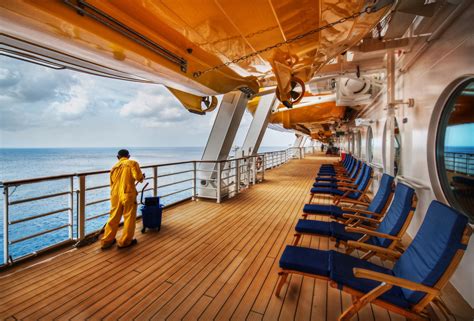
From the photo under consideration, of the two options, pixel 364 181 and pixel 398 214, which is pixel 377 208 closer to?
pixel 398 214

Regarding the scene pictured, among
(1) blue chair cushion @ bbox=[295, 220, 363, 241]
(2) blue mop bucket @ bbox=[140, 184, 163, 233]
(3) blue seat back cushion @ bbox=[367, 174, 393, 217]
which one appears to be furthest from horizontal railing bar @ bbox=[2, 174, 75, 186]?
(3) blue seat back cushion @ bbox=[367, 174, 393, 217]

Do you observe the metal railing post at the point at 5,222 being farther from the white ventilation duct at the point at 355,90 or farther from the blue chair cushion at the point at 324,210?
the white ventilation duct at the point at 355,90

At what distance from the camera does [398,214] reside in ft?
6.39

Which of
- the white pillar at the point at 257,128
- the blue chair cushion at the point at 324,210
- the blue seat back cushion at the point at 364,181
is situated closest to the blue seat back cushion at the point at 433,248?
the blue chair cushion at the point at 324,210

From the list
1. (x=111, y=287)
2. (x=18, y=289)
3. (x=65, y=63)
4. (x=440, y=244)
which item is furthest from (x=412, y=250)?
(x=65, y=63)

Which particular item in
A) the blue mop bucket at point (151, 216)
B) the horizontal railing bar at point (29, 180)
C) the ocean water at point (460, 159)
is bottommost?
the blue mop bucket at point (151, 216)

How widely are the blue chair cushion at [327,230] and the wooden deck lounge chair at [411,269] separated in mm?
470

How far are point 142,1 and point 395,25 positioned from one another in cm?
210

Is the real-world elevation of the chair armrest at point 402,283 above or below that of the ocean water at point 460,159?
below

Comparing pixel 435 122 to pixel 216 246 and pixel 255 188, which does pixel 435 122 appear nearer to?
pixel 216 246

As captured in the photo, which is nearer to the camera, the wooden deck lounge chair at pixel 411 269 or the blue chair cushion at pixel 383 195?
the wooden deck lounge chair at pixel 411 269

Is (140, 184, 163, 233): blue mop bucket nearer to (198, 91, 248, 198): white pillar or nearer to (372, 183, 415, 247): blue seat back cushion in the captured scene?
(198, 91, 248, 198): white pillar

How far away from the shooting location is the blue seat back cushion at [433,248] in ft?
3.76

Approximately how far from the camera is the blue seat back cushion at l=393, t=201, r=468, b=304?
1.15 metres
